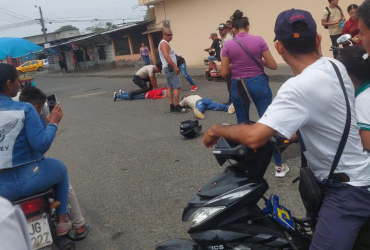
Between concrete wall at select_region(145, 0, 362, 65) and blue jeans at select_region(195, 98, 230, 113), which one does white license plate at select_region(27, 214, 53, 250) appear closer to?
blue jeans at select_region(195, 98, 230, 113)

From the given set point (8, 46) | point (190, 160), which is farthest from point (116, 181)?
point (8, 46)

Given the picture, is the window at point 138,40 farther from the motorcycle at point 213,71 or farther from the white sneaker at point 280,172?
the white sneaker at point 280,172

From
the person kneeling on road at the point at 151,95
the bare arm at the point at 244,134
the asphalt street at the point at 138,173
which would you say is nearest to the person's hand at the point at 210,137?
the bare arm at the point at 244,134

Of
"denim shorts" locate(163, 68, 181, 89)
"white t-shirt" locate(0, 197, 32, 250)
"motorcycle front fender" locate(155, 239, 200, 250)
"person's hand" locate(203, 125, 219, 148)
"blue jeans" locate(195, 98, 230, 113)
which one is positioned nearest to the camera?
"white t-shirt" locate(0, 197, 32, 250)

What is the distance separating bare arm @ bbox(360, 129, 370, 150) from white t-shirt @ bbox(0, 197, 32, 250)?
1.66 m

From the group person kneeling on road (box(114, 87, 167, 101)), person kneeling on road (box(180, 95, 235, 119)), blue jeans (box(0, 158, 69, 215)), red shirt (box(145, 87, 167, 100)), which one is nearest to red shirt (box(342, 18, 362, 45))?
person kneeling on road (box(180, 95, 235, 119))

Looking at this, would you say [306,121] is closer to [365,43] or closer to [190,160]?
[365,43]

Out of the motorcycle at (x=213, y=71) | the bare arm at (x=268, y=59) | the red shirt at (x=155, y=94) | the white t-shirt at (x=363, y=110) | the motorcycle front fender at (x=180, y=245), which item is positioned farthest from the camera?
the motorcycle at (x=213, y=71)

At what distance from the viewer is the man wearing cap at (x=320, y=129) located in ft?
5.86

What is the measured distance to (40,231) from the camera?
2992mm

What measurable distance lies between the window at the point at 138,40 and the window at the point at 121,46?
1.22m

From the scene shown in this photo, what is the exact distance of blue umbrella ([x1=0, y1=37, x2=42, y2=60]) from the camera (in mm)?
11789

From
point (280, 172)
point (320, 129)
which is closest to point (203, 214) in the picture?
point (320, 129)

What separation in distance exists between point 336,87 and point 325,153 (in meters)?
0.34
